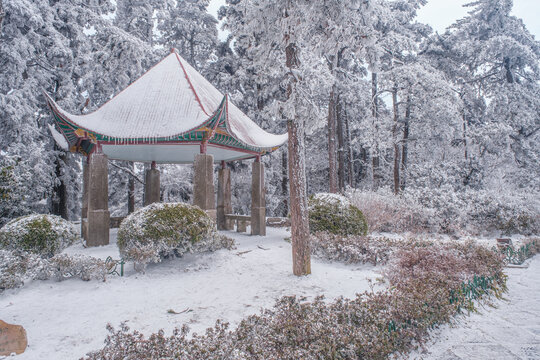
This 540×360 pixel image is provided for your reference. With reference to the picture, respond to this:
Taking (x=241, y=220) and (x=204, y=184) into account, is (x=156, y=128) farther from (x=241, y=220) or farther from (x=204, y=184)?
(x=241, y=220)

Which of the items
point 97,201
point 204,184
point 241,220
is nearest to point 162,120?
point 204,184

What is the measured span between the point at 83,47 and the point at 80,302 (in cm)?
1510

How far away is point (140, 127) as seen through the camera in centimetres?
898

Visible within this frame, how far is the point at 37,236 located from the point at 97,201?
2.10 meters

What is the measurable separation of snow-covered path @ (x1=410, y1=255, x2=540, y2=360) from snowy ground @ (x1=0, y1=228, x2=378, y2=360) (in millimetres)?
1618

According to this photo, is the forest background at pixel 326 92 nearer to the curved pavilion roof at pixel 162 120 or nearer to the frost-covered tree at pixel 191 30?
the frost-covered tree at pixel 191 30

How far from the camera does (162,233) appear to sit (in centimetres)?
649

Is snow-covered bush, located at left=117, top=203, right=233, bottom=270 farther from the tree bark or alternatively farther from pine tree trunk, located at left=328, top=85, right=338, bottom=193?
pine tree trunk, located at left=328, top=85, right=338, bottom=193

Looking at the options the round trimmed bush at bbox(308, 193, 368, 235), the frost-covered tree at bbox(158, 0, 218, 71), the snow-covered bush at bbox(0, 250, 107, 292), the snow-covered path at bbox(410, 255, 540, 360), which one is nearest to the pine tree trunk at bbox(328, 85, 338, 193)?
the round trimmed bush at bbox(308, 193, 368, 235)

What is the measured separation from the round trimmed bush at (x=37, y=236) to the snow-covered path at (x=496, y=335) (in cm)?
776

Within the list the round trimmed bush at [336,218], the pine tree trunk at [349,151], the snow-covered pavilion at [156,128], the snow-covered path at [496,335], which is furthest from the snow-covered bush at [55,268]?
the pine tree trunk at [349,151]

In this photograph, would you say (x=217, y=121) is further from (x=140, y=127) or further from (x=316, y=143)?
(x=316, y=143)

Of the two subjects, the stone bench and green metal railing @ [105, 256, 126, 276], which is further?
the stone bench

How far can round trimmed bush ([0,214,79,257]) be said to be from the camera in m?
7.08
